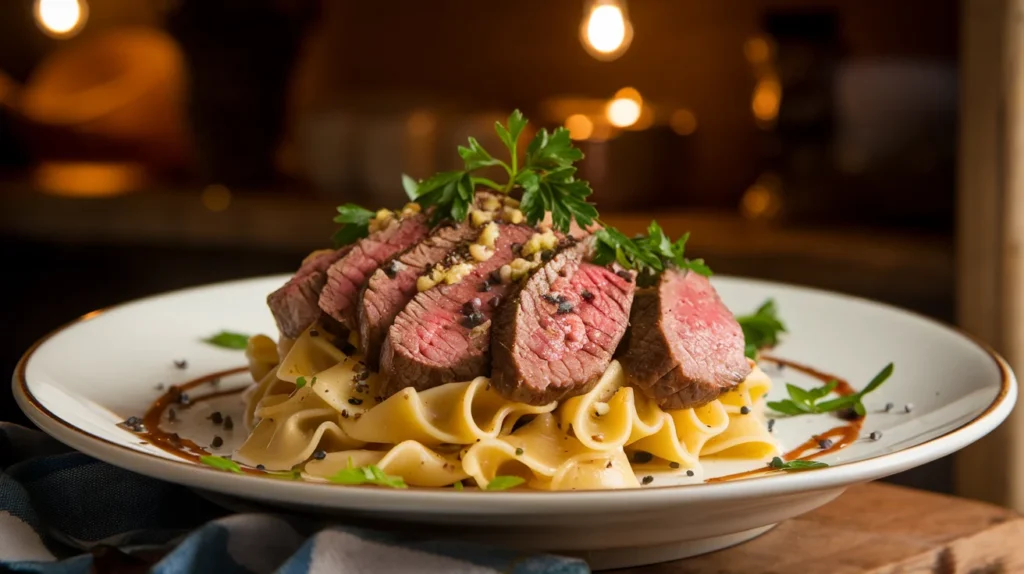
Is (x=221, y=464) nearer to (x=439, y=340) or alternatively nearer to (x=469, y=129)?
(x=439, y=340)

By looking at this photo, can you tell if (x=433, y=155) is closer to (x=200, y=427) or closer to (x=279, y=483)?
(x=200, y=427)

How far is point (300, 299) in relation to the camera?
2.60 meters

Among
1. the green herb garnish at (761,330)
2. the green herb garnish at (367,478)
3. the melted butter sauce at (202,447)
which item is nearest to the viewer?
the green herb garnish at (367,478)

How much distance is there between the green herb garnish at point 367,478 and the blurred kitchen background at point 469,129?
278cm

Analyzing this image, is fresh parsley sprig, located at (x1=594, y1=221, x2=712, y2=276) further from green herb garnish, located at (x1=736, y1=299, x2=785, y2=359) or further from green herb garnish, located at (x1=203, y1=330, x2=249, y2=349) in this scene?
green herb garnish, located at (x1=203, y1=330, x2=249, y2=349)

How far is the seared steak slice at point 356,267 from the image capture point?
252cm

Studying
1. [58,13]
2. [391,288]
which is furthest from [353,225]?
[58,13]

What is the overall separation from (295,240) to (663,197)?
6.76 feet

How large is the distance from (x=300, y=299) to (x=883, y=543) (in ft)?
4.38

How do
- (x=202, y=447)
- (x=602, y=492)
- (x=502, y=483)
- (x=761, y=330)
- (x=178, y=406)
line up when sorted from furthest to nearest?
(x=761, y=330), (x=178, y=406), (x=202, y=447), (x=502, y=483), (x=602, y=492)

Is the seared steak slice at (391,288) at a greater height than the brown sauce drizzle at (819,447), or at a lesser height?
greater

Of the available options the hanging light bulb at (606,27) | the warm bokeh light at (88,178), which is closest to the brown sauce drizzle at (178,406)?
the hanging light bulb at (606,27)

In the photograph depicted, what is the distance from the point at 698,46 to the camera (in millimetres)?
6672

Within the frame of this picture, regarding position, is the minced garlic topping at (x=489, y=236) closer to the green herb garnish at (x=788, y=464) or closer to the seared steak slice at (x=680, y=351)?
the seared steak slice at (x=680, y=351)
